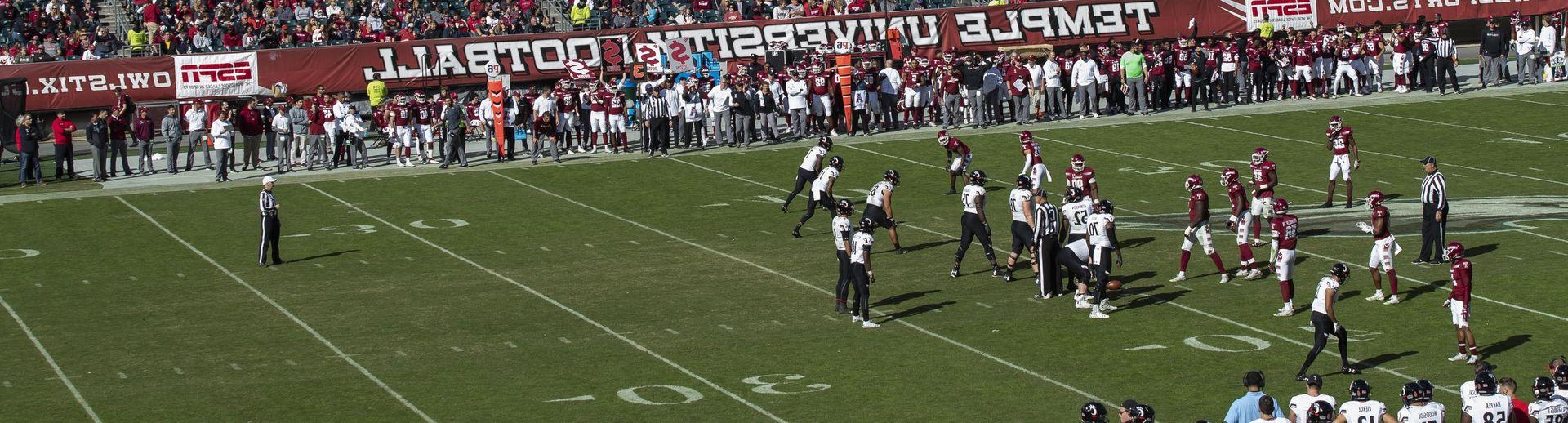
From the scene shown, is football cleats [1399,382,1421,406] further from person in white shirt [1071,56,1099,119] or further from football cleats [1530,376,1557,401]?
person in white shirt [1071,56,1099,119]

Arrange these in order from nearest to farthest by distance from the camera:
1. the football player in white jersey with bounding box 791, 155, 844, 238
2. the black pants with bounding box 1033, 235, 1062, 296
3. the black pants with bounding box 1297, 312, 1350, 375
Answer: the black pants with bounding box 1297, 312, 1350, 375
the black pants with bounding box 1033, 235, 1062, 296
the football player in white jersey with bounding box 791, 155, 844, 238

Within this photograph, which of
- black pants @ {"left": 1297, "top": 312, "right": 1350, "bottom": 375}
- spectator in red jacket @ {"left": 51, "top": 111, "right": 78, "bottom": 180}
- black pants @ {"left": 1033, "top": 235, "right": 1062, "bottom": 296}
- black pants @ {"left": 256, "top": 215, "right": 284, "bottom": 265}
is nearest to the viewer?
black pants @ {"left": 1297, "top": 312, "right": 1350, "bottom": 375}

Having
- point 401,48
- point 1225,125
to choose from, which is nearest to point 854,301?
point 1225,125

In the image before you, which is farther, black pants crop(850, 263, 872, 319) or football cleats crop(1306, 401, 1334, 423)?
black pants crop(850, 263, 872, 319)

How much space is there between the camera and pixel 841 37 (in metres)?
47.2

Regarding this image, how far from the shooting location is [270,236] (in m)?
27.6

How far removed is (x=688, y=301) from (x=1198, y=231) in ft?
22.8

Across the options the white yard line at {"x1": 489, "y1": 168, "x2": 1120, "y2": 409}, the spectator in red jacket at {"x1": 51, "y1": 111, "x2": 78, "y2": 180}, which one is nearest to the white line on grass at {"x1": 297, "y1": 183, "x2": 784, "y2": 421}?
the white yard line at {"x1": 489, "y1": 168, "x2": 1120, "y2": 409}

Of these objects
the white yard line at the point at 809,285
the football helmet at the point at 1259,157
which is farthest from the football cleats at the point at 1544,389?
the football helmet at the point at 1259,157

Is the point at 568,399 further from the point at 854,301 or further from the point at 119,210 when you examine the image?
the point at 119,210

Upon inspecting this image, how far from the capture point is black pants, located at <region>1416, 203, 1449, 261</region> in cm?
2492

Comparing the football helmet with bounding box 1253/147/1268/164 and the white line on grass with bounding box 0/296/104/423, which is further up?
the football helmet with bounding box 1253/147/1268/164

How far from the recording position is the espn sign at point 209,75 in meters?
43.6

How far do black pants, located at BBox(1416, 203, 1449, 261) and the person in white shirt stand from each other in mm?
15795
